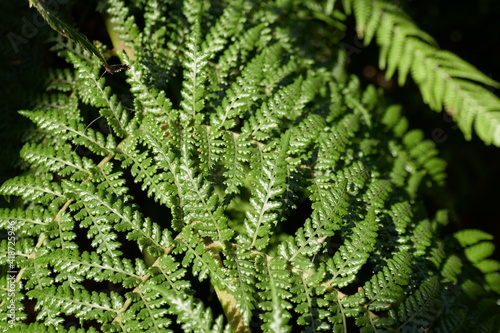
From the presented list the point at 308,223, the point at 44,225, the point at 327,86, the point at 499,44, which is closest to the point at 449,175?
the point at 499,44

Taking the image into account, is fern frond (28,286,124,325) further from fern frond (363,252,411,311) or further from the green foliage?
fern frond (363,252,411,311)

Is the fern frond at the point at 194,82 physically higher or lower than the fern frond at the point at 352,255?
higher

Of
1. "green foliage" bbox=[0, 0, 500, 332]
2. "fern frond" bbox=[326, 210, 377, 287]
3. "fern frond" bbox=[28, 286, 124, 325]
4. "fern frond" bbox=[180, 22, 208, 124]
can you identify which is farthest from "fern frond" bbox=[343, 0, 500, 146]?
"fern frond" bbox=[28, 286, 124, 325]

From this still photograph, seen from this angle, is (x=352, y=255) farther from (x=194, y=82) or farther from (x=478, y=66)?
(x=478, y=66)

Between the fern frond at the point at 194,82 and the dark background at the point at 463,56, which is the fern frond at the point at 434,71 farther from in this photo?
the dark background at the point at 463,56

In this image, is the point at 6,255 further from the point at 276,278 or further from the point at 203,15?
the point at 203,15

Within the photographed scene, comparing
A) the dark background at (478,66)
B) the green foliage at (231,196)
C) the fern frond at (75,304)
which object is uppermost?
the dark background at (478,66)

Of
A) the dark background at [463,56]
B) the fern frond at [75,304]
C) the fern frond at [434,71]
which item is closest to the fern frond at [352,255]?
the fern frond at [434,71]

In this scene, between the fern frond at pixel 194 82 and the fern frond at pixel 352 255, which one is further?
the fern frond at pixel 194 82

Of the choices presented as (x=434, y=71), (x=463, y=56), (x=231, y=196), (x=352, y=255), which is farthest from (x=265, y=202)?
(x=463, y=56)
